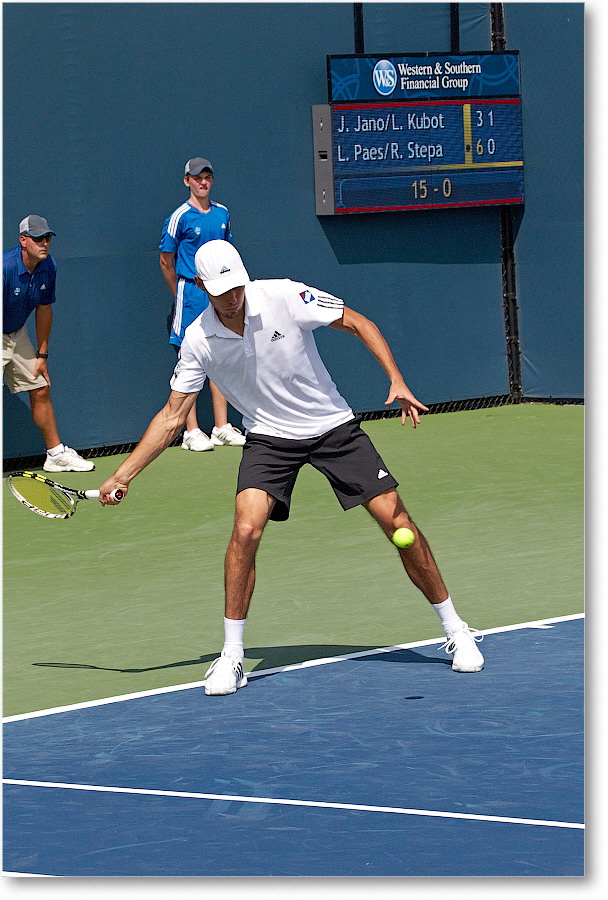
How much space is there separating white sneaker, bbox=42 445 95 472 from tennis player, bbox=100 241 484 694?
16.7 ft

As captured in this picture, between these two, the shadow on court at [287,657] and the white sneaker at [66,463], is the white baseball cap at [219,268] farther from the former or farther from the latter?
the white sneaker at [66,463]

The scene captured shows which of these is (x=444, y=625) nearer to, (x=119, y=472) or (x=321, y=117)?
(x=119, y=472)

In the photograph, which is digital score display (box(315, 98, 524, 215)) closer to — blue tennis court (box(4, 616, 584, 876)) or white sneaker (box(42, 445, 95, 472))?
white sneaker (box(42, 445, 95, 472))

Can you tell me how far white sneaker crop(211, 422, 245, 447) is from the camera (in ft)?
39.4

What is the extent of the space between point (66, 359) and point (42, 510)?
5.36m

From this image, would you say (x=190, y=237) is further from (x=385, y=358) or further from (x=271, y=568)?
(x=385, y=358)

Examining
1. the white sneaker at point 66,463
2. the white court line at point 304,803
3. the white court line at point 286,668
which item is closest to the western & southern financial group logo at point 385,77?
the white sneaker at point 66,463

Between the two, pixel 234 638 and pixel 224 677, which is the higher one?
pixel 234 638

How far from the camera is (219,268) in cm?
554

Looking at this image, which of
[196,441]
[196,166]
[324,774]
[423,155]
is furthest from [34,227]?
[324,774]

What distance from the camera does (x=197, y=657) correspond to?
6.40 meters

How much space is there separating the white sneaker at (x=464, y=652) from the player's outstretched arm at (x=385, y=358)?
2.83 ft

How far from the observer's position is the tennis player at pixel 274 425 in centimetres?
580

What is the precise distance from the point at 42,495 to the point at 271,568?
6.35ft
